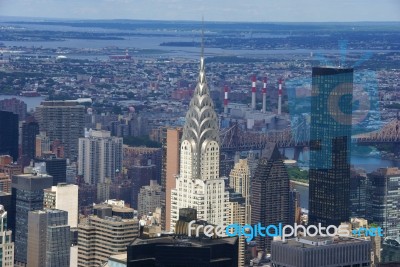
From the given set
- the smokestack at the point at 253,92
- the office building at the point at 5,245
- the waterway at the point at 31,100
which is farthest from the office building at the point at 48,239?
the waterway at the point at 31,100

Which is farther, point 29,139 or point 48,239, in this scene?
point 29,139

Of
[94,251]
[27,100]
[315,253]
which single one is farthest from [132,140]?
[315,253]

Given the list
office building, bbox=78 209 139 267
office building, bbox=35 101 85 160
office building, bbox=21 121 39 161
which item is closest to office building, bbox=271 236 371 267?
office building, bbox=78 209 139 267

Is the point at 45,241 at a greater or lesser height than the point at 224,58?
lesser

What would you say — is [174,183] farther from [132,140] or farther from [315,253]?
[132,140]

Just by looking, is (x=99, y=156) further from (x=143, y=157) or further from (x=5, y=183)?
(x=5, y=183)

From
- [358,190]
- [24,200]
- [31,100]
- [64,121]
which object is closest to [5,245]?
[24,200]
